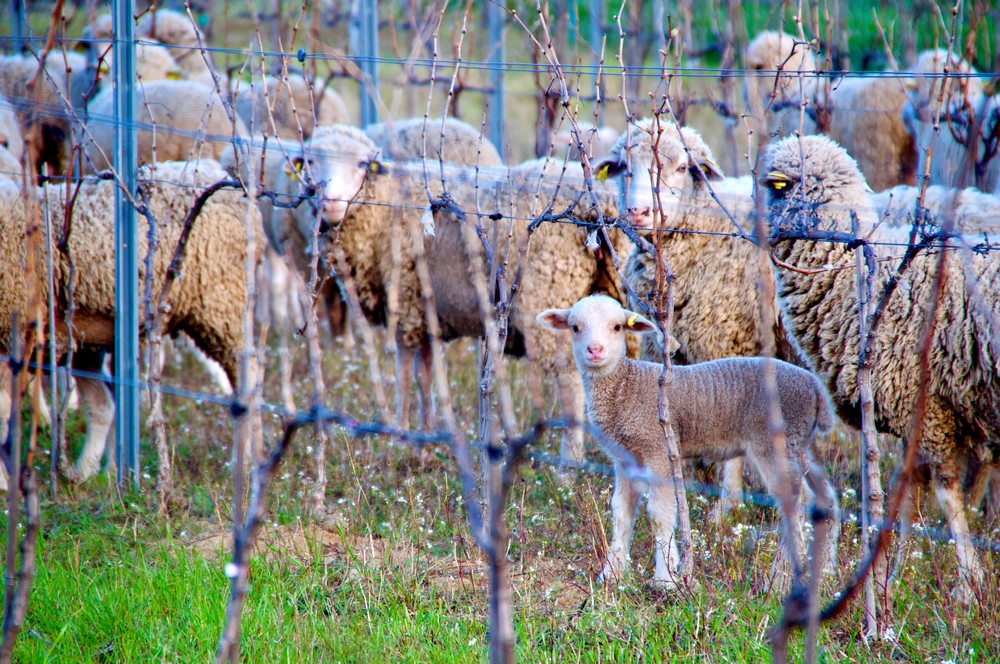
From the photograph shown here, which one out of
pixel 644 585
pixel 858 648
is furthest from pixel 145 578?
pixel 858 648

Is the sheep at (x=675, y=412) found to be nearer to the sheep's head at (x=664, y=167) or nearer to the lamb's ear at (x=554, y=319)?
the lamb's ear at (x=554, y=319)

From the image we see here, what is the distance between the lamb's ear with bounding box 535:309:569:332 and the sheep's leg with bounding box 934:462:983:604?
1.33 m

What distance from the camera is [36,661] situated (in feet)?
8.37

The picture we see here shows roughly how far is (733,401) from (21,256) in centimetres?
297

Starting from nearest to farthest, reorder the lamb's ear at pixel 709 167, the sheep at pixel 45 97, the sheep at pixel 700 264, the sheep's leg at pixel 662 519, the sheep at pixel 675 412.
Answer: the sheep's leg at pixel 662 519 → the sheep at pixel 675 412 → the sheep at pixel 700 264 → the lamb's ear at pixel 709 167 → the sheep at pixel 45 97

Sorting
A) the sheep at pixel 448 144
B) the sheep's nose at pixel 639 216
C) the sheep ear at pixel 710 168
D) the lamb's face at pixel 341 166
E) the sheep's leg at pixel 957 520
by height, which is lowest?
the sheep's leg at pixel 957 520

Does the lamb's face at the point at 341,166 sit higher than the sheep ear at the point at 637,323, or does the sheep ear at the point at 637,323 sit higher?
the lamb's face at the point at 341,166

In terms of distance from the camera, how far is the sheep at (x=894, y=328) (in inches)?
125

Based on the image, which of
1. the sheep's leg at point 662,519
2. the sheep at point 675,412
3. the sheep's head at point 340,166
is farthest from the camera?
the sheep's head at point 340,166

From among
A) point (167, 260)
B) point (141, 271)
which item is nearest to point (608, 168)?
point (167, 260)

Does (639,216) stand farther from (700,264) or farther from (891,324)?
(891,324)

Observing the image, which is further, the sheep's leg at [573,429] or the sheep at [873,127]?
the sheep at [873,127]

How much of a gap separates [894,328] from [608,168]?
1578mm

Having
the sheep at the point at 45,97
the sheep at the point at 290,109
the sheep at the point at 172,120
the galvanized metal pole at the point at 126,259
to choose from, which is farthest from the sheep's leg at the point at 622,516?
the sheep at the point at 290,109
